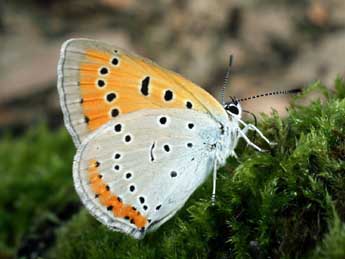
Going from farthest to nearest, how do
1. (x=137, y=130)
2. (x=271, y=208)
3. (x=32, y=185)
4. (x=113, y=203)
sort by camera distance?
(x=32, y=185), (x=137, y=130), (x=113, y=203), (x=271, y=208)

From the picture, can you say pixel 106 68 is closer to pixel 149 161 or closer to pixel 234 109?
pixel 149 161

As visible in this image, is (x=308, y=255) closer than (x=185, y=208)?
Yes

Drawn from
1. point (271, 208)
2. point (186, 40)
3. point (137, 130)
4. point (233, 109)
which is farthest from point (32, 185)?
point (186, 40)

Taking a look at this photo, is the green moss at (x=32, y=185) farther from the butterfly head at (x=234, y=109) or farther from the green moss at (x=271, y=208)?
the butterfly head at (x=234, y=109)

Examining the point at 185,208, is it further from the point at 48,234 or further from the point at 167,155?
the point at 48,234

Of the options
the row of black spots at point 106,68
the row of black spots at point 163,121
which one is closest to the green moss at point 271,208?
the row of black spots at point 163,121

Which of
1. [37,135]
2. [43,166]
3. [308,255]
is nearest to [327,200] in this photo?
[308,255]
